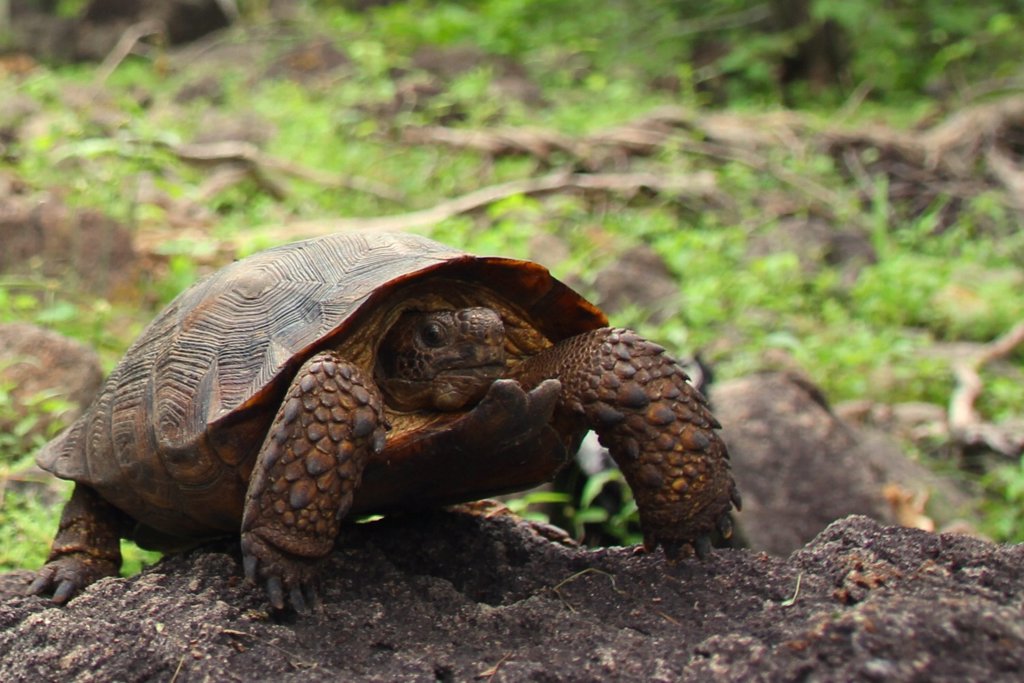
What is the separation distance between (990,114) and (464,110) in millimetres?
Result: 4722

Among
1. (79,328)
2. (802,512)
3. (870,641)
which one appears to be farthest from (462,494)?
(79,328)

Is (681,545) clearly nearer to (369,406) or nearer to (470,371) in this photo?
(470,371)

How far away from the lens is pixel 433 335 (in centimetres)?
237

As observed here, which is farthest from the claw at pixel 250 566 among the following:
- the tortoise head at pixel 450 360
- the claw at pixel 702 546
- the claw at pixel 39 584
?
the claw at pixel 702 546

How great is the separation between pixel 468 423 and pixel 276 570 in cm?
45

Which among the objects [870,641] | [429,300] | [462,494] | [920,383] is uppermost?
[429,300]

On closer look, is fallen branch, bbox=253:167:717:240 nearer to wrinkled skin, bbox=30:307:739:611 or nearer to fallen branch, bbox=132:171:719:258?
fallen branch, bbox=132:171:719:258

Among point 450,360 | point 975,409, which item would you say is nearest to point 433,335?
point 450,360

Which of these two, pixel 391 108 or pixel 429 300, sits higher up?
pixel 429 300

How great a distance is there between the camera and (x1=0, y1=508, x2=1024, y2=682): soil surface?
5.37ft

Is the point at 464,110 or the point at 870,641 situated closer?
the point at 870,641

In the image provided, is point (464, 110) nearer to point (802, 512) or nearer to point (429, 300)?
point (802, 512)

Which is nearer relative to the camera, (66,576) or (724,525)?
(724,525)

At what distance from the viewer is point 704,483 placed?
2.42m
